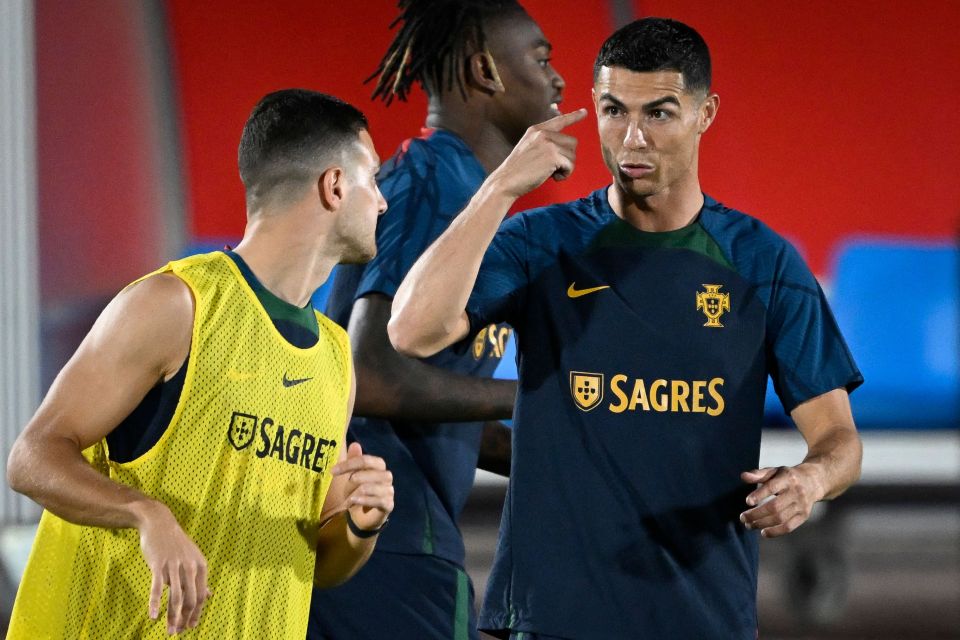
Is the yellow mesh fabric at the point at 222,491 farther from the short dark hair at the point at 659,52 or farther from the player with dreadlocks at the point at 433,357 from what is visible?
the short dark hair at the point at 659,52

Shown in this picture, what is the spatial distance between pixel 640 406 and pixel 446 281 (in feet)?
1.31

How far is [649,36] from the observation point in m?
2.38

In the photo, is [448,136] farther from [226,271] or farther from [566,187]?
[566,187]

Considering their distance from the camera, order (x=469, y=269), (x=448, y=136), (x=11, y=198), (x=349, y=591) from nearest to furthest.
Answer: (x=469, y=269) < (x=349, y=591) < (x=448, y=136) < (x=11, y=198)

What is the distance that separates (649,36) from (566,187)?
4.63m

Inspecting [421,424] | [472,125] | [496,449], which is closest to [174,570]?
[421,424]

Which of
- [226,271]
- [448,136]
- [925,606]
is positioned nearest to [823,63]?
[925,606]

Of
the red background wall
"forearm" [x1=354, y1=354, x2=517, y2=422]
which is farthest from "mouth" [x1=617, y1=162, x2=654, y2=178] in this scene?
the red background wall

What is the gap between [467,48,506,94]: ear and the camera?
3.24 metres

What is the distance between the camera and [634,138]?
2.31 metres

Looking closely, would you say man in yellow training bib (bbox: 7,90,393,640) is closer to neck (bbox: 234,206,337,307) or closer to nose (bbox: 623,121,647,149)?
neck (bbox: 234,206,337,307)

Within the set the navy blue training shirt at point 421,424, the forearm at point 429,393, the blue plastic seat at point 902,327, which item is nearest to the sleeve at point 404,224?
the navy blue training shirt at point 421,424

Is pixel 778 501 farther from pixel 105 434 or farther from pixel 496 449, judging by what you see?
pixel 496 449

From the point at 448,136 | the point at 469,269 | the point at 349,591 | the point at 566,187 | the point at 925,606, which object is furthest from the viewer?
the point at 925,606
